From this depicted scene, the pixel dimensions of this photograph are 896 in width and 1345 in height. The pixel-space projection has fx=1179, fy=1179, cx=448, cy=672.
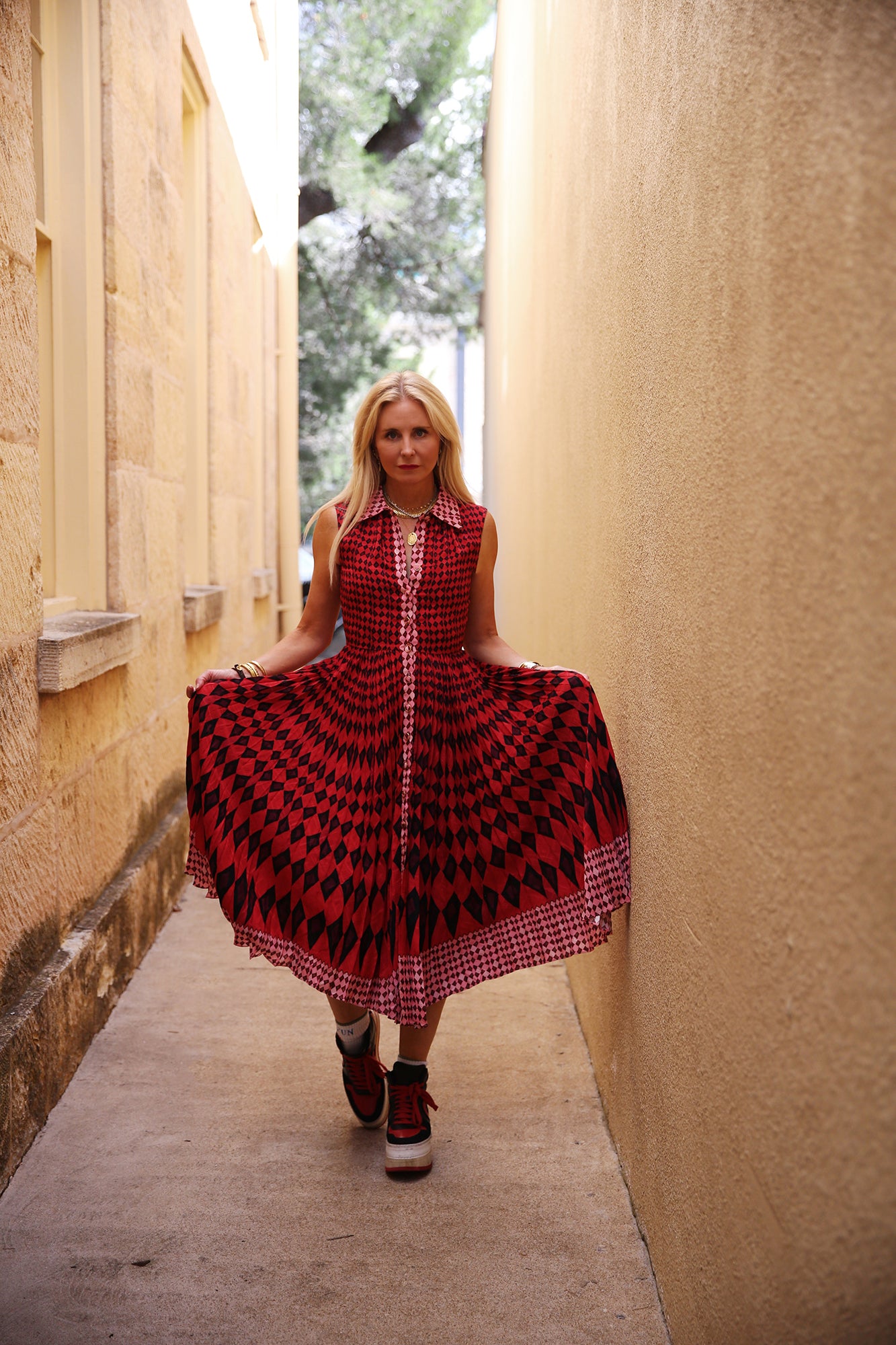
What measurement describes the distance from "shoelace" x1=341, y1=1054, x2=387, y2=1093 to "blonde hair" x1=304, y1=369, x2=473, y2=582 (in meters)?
1.23

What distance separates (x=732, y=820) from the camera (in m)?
1.72

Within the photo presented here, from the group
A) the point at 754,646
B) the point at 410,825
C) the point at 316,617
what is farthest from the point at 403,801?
the point at 754,646

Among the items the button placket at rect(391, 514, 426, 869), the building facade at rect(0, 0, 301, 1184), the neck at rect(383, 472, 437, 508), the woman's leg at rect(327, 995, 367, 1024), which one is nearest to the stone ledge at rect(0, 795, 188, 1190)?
the building facade at rect(0, 0, 301, 1184)

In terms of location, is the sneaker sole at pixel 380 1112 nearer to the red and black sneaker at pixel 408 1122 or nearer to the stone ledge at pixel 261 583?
the red and black sneaker at pixel 408 1122

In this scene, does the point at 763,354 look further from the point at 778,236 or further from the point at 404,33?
the point at 404,33

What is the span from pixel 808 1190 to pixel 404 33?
16.6 metres

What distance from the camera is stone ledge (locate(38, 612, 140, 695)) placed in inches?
118

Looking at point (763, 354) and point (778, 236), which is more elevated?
point (778, 236)

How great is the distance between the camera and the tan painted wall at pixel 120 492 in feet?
9.07

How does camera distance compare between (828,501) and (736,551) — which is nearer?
(828,501)

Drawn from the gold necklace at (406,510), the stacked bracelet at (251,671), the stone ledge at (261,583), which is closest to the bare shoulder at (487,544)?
the gold necklace at (406,510)

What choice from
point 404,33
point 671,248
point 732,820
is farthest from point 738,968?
point 404,33

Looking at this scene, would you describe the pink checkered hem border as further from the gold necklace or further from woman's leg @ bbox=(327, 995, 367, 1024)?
the gold necklace

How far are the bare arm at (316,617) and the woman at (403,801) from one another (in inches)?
0.8
